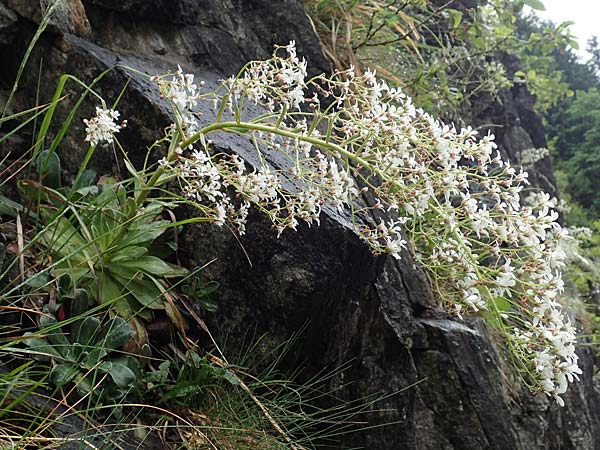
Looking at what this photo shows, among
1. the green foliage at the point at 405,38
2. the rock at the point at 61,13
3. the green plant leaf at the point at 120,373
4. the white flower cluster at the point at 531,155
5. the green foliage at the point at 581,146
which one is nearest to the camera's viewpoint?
the green plant leaf at the point at 120,373

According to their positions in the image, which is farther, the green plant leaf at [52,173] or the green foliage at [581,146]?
the green foliage at [581,146]

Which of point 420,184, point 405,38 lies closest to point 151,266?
point 420,184

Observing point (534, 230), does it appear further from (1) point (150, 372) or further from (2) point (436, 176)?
(1) point (150, 372)

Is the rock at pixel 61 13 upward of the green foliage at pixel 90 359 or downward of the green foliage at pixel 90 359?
upward

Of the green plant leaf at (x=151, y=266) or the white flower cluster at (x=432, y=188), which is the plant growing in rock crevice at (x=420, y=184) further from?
the green plant leaf at (x=151, y=266)

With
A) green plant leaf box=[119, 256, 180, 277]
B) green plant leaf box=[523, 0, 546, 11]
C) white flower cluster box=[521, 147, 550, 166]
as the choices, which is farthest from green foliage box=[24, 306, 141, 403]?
white flower cluster box=[521, 147, 550, 166]

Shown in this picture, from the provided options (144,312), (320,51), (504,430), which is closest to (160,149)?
(144,312)

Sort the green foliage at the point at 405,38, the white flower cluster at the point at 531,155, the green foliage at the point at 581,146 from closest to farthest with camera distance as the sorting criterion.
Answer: the green foliage at the point at 405,38 → the white flower cluster at the point at 531,155 → the green foliage at the point at 581,146

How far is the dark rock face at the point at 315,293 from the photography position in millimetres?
2533

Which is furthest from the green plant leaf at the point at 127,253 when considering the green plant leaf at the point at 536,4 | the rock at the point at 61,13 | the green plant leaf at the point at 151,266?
the green plant leaf at the point at 536,4

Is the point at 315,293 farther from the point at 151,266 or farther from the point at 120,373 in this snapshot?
the point at 120,373

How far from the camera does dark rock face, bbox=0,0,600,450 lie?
253cm

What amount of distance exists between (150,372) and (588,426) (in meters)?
Result: 3.21

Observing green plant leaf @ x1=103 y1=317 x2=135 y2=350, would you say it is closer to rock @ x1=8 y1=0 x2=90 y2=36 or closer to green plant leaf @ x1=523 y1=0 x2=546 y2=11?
rock @ x1=8 y1=0 x2=90 y2=36
